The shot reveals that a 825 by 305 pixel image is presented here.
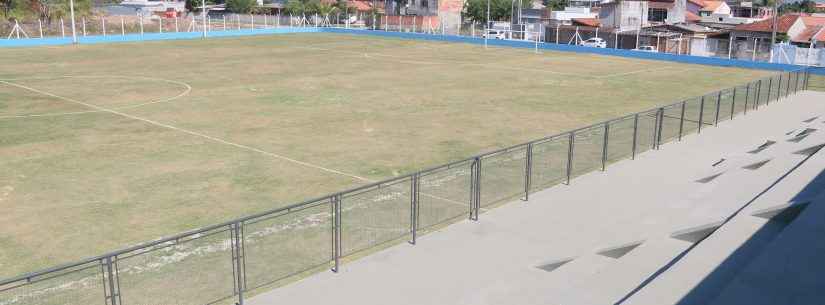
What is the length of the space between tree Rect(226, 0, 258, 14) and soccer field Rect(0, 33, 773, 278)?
84393mm

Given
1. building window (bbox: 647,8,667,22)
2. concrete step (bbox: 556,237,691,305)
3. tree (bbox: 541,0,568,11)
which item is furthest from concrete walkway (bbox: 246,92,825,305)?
tree (bbox: 541,0,568,11)

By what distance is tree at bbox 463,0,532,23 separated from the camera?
121 m

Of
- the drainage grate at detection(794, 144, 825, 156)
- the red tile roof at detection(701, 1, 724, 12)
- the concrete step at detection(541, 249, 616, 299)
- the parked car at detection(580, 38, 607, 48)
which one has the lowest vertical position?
the concrete step at detection(541, 249, 616, 299)

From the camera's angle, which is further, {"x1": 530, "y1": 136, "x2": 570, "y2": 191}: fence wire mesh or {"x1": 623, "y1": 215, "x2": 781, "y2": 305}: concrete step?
{"x1": 530, "y1": 136, "x2": 570, "y2": 191}: fence wire mesh

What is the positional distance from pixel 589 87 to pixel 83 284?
3284 centimetres

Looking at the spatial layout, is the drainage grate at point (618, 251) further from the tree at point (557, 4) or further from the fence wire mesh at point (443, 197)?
the tree at point (557, 4)

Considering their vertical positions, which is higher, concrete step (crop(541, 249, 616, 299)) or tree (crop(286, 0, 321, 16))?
tree (crop(286, 0, 321, 16))

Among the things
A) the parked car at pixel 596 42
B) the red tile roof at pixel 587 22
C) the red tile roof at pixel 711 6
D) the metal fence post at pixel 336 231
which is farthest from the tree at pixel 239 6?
the metal fence post at pixel 336 231

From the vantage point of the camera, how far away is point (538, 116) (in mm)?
30906

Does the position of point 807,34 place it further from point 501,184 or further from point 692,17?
point 501,184

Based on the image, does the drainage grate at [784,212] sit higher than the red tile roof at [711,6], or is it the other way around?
the red tile roof at [711,6]

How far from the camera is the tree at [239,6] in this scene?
13912 cm

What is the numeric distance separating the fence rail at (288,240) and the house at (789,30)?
66605mm

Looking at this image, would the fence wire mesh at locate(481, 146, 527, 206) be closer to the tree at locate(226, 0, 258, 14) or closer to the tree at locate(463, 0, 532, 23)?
the tree at locate(463, 0, 532, 23)
